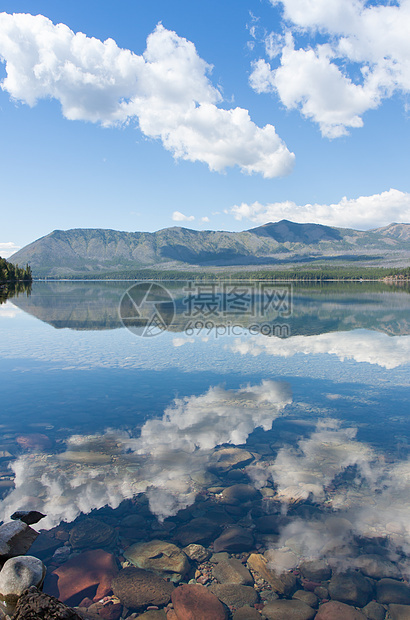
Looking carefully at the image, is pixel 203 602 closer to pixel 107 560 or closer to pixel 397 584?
pixel 107 560

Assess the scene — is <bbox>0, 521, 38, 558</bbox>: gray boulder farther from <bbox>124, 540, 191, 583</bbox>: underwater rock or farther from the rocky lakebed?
<bbox>124, 540, 191, 583</bbox>: underwater rock

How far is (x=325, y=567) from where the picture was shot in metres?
7.77

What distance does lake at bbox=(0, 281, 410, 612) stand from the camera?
9.10 m

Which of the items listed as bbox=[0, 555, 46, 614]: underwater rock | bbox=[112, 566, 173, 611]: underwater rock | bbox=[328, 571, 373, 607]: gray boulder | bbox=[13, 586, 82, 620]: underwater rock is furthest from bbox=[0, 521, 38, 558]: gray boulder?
bbox=[328, 571, 373, 607]: gray boulder

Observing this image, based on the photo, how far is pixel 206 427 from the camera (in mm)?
14477

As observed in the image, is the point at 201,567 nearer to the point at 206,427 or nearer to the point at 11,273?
the point at 206,427

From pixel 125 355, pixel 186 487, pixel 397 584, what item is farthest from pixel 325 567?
pixel 125 355

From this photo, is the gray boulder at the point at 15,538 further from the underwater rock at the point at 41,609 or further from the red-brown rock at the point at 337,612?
the red-brown rock at the point at 337,612

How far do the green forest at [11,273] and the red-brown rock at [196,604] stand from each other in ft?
428

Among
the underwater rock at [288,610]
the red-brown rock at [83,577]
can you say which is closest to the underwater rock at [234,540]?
the underwater rock at [288,610]

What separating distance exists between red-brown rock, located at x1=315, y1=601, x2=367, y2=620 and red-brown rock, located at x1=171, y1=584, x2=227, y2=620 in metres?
1.76

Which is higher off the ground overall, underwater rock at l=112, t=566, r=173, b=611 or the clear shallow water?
the clear shallow water

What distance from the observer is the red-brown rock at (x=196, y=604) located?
669 cm

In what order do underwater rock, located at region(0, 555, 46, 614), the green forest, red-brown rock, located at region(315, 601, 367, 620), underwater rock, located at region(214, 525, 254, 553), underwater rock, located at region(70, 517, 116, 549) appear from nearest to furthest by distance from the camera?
underwater rock, located at region(0, 555, 46, 614) < red-brown rock, located at region(315, 601, 367, 620) < underwater rock, located at region(214, 525, 254, 553) < underwater rock, located at region(70, 517, 116, 549) < the green forest
